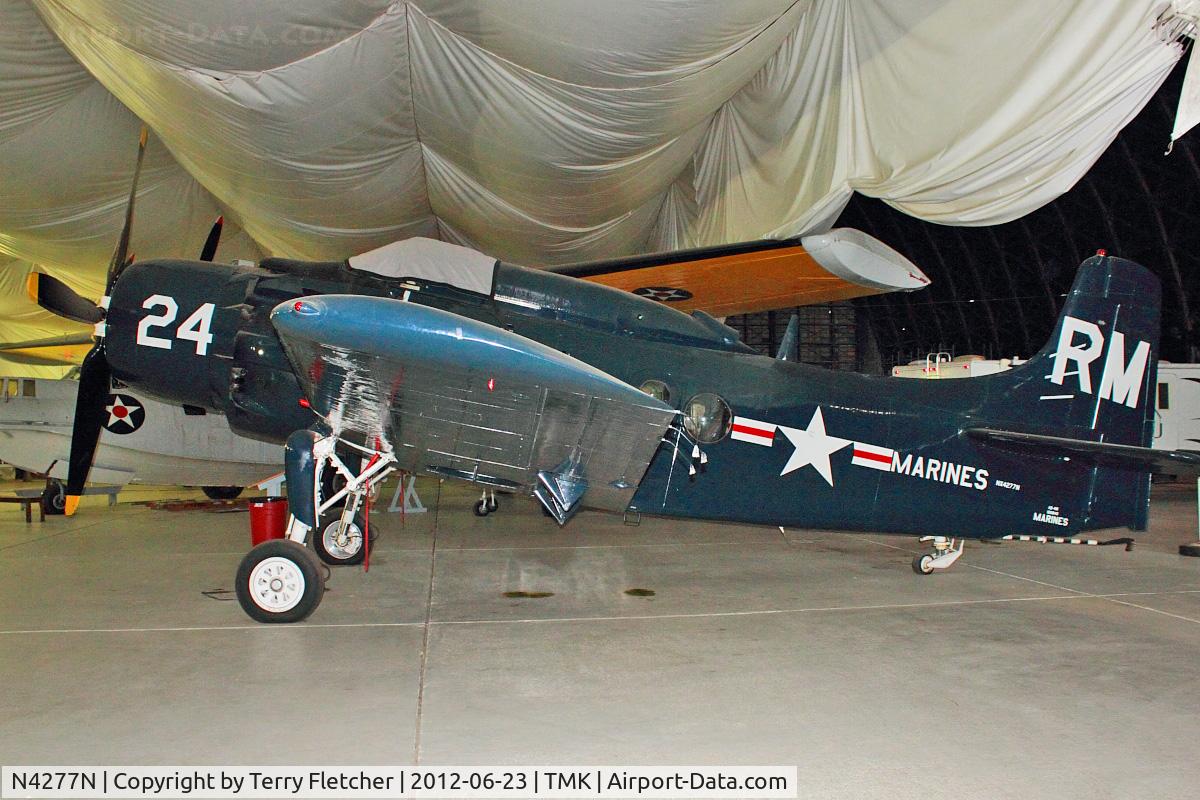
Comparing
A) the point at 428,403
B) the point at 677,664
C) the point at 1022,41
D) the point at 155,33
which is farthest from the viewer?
the point at 155,33

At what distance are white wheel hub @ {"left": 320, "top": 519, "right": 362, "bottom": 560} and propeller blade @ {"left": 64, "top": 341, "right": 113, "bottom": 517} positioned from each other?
1886mm

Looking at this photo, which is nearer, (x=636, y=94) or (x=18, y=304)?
(x=636, y=94)

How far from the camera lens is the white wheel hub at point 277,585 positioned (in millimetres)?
→ 5102

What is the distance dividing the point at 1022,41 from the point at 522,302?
12.6 ft

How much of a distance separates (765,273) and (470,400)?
20.2 feet

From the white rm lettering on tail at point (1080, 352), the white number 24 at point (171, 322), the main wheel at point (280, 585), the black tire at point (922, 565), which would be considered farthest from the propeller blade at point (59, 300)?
the white rm lettering on tail at point (1080, 352)

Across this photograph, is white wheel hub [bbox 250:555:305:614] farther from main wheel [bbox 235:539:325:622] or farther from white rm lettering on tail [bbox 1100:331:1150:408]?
white rm lettering on tail [bbox 1100:331:1150:408]

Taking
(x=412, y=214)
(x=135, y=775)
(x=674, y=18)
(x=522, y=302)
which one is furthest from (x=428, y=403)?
(x=412, y=214)

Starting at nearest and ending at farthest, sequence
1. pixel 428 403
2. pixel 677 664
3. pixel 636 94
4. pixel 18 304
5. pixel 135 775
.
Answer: pixel 135 775 → pixel 677 664 → pixel 428 403 → pixel 636 94 → pixel 18 304

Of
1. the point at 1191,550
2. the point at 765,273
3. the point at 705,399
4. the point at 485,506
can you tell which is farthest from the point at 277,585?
the point at 1191,550

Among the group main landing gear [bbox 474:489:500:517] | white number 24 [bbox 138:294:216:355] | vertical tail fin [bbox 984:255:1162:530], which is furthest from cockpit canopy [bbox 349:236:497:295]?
main landing gear [bbox 474:489:500:517]

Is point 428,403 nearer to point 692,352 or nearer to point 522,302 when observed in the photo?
point 522,302

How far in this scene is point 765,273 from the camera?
33.3 feet

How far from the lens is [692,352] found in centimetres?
633
